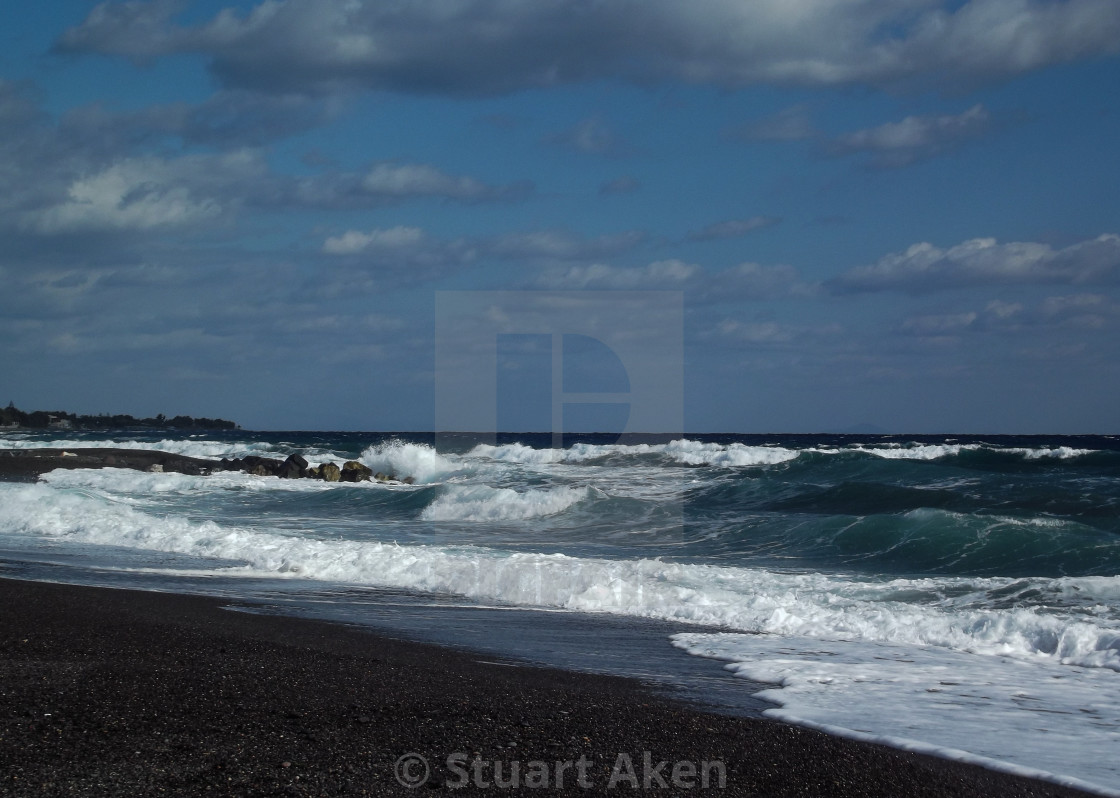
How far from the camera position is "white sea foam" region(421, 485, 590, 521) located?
69.2ft

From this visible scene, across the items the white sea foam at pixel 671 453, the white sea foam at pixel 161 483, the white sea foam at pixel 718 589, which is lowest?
the white sea foam at pixel 718 589

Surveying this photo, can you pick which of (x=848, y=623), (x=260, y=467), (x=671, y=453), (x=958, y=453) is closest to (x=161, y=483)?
(x=260, y=467)

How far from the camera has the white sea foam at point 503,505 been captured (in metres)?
21.1

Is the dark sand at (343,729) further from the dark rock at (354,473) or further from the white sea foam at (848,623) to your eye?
the dark rock at (354,473)

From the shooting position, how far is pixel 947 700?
20.4 ft

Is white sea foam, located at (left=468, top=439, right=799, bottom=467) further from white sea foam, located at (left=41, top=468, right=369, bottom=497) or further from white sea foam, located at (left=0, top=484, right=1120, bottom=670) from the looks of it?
white sea foam, located at (left=0, top=484, right=1120, bottom=670)

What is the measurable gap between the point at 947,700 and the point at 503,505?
634 inches

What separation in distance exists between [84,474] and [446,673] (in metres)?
27.0

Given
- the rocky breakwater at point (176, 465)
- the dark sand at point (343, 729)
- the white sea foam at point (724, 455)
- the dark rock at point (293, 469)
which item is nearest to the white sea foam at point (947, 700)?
the dark sand at point (343, 729)

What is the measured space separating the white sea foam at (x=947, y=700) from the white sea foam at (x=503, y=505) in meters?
12.7

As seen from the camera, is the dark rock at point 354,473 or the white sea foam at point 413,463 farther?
the white sea foam at point 413,463

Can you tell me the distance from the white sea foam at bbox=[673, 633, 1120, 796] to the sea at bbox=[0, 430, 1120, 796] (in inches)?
1.0

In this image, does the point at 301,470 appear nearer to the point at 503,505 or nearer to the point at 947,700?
the point at 503,505

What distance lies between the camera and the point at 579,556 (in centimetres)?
1421
